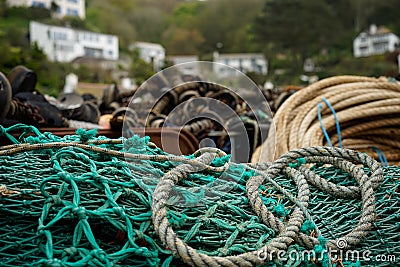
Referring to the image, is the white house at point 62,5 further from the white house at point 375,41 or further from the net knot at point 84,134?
the net knot at point 84,134

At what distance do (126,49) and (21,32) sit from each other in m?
22.2

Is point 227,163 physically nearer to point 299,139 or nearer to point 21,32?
point 299,139

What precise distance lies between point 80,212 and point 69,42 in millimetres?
54985

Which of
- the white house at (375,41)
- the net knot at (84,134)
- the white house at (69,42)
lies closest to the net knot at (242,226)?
the net knot at (84,134)

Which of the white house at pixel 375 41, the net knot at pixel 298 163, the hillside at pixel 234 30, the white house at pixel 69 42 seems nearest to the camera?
the net knot at pixel 298 163

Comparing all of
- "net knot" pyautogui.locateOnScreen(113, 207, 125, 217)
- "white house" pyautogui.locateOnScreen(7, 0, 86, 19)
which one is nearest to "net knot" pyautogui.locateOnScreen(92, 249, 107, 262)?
"net knot" pyautogui.locateOnScreen(113, 207, 125, 217)

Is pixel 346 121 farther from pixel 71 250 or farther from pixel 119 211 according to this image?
pixel 71 250

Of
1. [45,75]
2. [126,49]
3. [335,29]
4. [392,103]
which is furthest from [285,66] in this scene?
[392,103]

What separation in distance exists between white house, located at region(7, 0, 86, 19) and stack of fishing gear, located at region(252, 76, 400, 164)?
62.1 metres

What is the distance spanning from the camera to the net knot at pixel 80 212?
1121mm

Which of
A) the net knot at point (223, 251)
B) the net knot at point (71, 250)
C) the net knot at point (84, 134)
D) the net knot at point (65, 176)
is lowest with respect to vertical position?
the net knot at point (223, 251)

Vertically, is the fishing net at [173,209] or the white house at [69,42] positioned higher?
the white house at [69,42]

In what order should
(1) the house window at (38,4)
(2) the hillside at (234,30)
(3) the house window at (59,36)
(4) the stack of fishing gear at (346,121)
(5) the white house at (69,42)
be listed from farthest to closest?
(1) the house window at (38,4)
(3) the house window at (59,36)
(5) the white house at (69,42)
(2) the hillside at (234,30)
(4) the stack of fishing gear at (346,121)

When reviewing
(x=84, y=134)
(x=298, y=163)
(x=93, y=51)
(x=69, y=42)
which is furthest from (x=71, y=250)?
(x=93, y=51)
